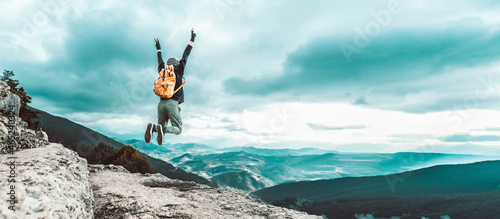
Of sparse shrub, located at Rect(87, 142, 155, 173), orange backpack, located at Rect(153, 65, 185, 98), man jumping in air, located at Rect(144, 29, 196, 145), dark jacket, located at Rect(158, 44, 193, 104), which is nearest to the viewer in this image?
orange backpack, located at Rect(153, 65, 185, 98)

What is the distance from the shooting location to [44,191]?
179 inches

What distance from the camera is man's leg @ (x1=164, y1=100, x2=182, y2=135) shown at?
8.44 metres

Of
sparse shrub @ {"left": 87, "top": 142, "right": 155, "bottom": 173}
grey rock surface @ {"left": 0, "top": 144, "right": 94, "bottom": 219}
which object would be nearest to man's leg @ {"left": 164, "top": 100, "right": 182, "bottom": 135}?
grey rock surface @ {"left": 0, "top": 144, "right": 94, "bottom": 219}

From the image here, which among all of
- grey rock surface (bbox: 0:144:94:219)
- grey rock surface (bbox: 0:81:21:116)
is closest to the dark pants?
grey rock surface (bbox: 0:144:94:219)

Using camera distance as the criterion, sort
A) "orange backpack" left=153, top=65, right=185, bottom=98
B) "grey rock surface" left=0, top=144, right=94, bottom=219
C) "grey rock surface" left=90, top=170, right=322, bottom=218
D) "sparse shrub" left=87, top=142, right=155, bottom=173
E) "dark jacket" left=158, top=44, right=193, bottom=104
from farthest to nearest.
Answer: "sparse shrub" left=87, top=142, right=155, bottom=173 → "dark jacket" left=158, top=44, right=193, bottom=104 → "orange backpack" left=153, top=65, right=185, bottom=98 → "grey rock surface" left=90, top=170, right=322, bottom=218 → "grey rock surface" left=0, top=144, right=94, bottom=219

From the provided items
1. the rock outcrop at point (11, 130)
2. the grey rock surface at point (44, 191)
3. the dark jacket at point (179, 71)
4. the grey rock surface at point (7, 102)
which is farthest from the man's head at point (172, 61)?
the grey rock surface at point (7, 102)

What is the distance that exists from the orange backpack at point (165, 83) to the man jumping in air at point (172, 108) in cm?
49

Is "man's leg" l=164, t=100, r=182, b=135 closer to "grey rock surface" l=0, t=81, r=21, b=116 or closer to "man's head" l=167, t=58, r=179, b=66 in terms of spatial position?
"man's head" l=167, t=58, r=179, b=66

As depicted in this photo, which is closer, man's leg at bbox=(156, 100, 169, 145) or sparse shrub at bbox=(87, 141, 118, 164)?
man's leg at bbox=(156, 100, 169, 145)

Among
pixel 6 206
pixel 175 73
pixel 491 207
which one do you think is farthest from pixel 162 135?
pixel 491 207

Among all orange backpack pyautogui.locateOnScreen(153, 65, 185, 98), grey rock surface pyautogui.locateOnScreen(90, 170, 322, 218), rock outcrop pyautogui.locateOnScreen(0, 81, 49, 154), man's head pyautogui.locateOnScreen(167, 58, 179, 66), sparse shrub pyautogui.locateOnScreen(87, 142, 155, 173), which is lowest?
sparse shrub pyautogui.locateOnScreen(87, 142, 155, 173)

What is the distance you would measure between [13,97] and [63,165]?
20.8ft

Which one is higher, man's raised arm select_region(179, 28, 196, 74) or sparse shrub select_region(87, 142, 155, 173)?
man's raised arm select_region(179, 28, 196, 74)

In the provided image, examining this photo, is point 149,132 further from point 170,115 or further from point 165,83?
point 165,83
